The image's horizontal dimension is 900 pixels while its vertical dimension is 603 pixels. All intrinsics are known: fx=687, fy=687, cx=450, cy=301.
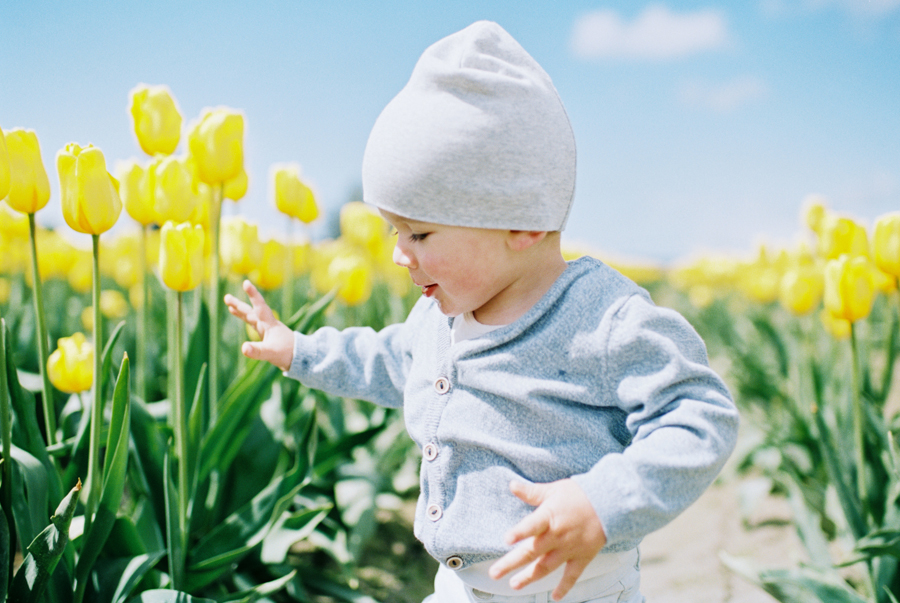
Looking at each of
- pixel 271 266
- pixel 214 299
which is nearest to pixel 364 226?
pixel 271 266

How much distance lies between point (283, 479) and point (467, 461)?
0.84 meters

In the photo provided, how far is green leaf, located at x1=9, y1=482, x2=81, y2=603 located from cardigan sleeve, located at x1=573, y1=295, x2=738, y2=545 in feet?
2.89

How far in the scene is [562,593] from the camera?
1.01m

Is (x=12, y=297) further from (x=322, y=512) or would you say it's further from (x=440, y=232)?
(x=440, y=232)

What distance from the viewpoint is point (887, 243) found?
197cm

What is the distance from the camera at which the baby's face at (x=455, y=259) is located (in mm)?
1200

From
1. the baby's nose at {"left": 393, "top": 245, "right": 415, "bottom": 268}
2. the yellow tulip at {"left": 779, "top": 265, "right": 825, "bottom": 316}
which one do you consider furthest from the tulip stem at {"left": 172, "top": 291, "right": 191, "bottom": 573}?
the yellow tulip at {"left": 779, "top": 265, "right": 825, "bottom": 316}

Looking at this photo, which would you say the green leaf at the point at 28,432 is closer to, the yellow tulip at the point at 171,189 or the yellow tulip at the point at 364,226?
the yellow tulip at the point at 171,189

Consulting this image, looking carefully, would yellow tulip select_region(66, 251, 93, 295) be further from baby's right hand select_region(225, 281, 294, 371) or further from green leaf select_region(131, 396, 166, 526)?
baby's right hand select_region(225, 281, 294, 371)

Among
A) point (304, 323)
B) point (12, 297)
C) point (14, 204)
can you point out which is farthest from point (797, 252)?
point (12, 297)

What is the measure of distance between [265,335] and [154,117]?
2.33 ft

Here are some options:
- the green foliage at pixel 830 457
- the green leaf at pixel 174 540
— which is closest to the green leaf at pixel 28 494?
the green leaf at pixel 174 540

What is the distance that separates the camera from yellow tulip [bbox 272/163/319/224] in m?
2.40

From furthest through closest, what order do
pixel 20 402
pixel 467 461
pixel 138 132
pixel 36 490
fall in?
pixel 138 132 < pixel 20 402 < pixel 36 490 < pixel 467 461
